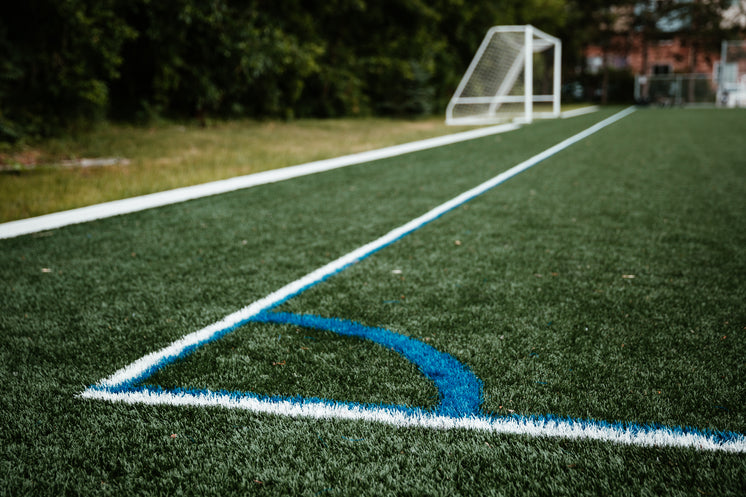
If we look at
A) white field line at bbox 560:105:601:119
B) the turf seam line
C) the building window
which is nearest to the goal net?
white field line at bbox 560:105:601:119

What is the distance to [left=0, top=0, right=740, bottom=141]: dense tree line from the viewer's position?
11289mm

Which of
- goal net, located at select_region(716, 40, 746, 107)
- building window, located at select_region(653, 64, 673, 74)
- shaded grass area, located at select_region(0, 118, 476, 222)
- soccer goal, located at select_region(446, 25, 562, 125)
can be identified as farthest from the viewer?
building window, located at select_region(653, 64, 673, 74)

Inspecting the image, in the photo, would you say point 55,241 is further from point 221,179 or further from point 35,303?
point 221,179

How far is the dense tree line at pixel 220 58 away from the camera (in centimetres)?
1129

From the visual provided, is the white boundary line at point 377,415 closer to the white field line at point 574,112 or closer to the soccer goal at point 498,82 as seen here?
the soccer goal at point 498,82

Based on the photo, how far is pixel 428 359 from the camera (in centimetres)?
229

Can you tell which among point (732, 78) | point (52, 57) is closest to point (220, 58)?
point (52, 57)

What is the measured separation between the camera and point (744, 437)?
1.72 metres

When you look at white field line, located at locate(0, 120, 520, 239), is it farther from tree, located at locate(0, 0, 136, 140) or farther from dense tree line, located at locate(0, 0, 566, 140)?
tree, located at locate(0, 0, 136, 140)

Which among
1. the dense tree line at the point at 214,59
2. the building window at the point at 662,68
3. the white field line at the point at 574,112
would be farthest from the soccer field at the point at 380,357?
the building window at the point at 662,68

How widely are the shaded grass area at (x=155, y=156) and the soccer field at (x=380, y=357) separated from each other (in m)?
1.55

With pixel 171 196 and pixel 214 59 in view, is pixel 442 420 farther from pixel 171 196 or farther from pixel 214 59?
pixel 214 59

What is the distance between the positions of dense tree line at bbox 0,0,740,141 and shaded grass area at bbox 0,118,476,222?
3.29 ft

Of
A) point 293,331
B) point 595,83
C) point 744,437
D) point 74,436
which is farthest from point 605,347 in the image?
point 595,83
